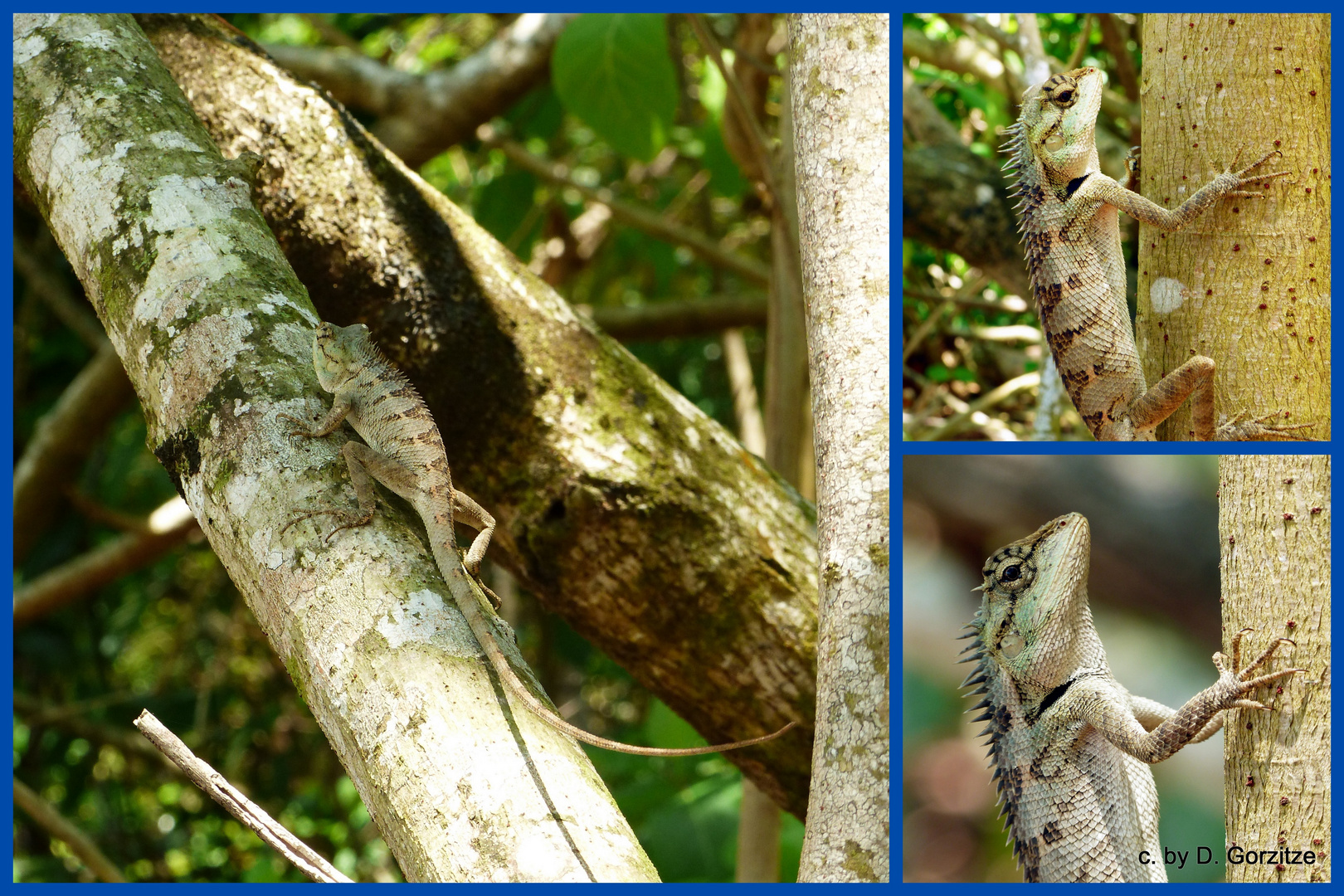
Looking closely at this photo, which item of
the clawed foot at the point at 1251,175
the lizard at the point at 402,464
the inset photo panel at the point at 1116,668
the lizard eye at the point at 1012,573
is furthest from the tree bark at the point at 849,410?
the clawed foot at the point at 1251,175

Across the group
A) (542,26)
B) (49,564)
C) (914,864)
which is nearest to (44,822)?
(49,564)

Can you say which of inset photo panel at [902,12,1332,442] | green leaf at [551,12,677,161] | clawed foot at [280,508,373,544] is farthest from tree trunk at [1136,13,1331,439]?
green leaf at [551,12,677,161]

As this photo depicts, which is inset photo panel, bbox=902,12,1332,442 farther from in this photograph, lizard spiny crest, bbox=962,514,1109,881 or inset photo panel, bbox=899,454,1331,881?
lizard spiny crest, bbox=962,514,1109,881

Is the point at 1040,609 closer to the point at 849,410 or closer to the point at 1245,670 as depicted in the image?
the point at 1245,670

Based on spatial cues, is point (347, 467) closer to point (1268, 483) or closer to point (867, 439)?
point (867, 439)

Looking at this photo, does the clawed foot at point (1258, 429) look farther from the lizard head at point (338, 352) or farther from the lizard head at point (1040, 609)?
the lizard head at point (338, 352)
